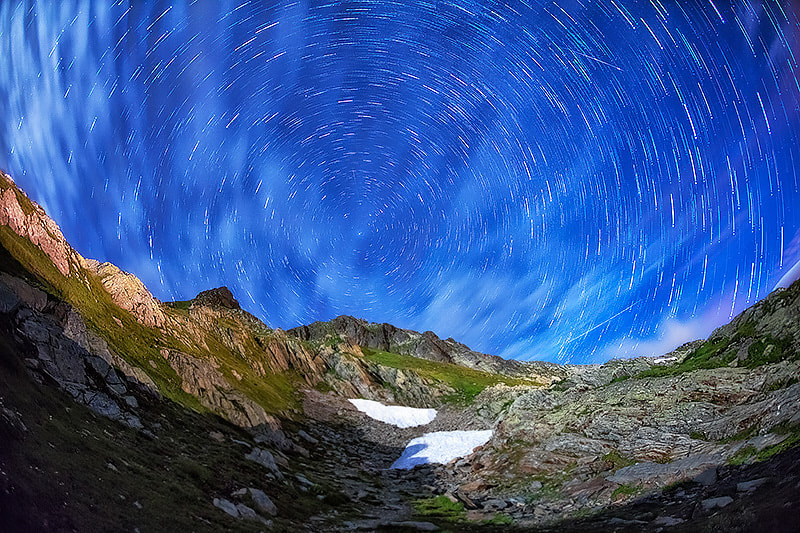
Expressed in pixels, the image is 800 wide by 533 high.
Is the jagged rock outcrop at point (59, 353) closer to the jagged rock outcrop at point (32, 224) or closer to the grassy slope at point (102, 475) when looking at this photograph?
the grassy slope at point (102, 475)

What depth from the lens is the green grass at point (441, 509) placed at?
24431 mm

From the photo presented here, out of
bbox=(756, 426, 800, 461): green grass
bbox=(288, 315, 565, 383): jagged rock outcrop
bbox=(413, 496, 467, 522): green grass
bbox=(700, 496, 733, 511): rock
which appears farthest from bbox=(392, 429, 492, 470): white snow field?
bbox=(288, 315, 565, 383): jagged rock outcrop

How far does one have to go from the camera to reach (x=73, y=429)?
18.7m

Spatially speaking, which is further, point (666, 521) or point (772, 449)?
point (772, 449)

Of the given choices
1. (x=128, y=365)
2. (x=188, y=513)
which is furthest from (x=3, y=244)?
(x=188, y=513)

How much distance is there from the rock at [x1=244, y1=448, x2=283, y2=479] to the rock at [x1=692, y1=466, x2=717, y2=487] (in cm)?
2672

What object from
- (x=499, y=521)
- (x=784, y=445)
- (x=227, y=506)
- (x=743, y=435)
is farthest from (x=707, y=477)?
(x=227, y=506)

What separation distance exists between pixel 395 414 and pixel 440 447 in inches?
1033

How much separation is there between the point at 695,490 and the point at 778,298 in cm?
3669

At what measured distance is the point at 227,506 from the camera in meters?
19.7

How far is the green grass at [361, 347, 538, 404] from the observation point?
3907 inches

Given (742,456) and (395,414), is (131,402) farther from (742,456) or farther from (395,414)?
(395,414)

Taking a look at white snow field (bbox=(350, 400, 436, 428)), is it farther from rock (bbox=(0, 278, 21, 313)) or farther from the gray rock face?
rock (bbox=(0, 278, 21, 313))

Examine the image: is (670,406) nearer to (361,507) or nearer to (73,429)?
(361,507)
